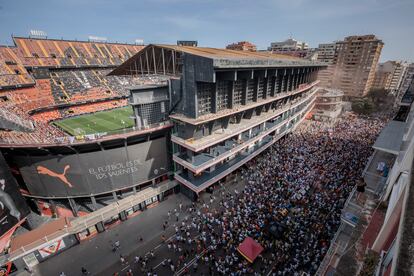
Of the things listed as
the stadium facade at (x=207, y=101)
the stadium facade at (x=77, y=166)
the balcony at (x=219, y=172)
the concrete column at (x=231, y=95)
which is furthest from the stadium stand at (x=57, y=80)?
the balcony at (x=219, y=172)

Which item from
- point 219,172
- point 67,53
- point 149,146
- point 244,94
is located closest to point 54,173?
point 149,146

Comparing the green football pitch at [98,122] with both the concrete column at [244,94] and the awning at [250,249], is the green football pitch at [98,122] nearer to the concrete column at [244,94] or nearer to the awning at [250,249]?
the concrete column at [244,94]

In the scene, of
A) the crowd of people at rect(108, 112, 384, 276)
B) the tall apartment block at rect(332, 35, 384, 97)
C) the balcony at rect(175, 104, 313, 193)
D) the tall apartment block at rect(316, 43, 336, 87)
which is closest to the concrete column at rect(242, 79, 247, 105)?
the balcony at rect(175, 104, 313, 193)

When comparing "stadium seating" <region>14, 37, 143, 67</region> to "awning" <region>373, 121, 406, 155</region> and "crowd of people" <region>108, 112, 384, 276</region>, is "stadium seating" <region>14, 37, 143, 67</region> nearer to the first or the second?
"crowd of people" <region>108, 112, 384, 276</region>

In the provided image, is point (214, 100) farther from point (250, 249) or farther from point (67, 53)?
point (67, 53)

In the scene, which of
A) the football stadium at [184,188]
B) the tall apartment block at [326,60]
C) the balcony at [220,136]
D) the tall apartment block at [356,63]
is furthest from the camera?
the tall apartment block at [326,60]

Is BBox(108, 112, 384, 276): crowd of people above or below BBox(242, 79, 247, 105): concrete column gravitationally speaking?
below

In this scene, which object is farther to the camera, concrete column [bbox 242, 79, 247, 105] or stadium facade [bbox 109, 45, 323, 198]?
concrete column [bbox 242, 79, 247, 105]
